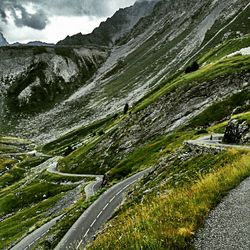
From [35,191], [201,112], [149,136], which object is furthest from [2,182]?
[201,112]

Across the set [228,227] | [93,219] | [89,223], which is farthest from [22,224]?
[228,227]

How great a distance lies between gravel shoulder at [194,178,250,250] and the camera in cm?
1355

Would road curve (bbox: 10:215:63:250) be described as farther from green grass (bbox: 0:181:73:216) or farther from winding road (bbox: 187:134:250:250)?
winding road (bbox: 187:134:250:250)

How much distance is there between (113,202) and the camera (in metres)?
52.3

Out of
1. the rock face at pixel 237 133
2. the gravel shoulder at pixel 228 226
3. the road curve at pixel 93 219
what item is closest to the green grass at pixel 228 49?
the road curve at pixel 93 219

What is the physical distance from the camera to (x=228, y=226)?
1517 centimetres

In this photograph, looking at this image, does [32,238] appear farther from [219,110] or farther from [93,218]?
[219,110]

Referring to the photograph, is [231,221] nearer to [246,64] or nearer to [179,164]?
[179,164]

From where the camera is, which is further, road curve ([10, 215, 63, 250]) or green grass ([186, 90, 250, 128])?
green grass ([186, 90, 250, 128])

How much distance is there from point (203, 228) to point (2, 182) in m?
155

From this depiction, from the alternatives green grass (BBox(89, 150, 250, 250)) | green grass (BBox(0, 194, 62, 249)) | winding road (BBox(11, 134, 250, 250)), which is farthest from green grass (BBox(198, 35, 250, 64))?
green grass (BBox(89, 150, 250, 250))

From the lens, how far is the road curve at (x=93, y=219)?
41.2m

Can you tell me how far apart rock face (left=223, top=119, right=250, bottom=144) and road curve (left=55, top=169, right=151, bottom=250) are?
15.6 m

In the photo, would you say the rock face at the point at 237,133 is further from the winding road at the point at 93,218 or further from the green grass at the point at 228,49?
the green grass at the point at 228,49
